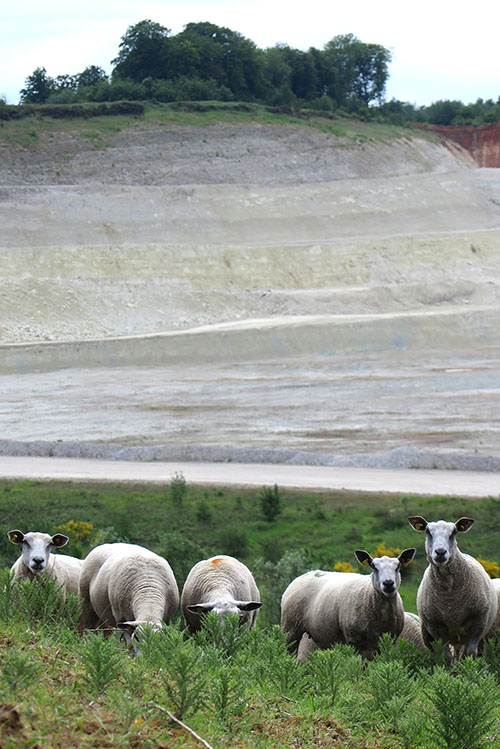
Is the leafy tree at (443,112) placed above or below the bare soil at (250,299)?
above

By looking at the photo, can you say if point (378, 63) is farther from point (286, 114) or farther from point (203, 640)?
point (203, 640)

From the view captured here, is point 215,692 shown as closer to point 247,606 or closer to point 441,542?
point 247,606

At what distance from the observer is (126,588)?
12898 millimetres

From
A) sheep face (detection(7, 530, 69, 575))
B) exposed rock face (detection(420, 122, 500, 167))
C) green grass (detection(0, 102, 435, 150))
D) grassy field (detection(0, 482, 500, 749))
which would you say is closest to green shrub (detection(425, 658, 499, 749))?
grassy field (detection(0, 482, 500, 749))

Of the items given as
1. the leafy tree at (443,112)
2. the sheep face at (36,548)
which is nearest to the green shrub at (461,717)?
the sheep face at (36,548)

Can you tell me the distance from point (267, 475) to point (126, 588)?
17061 mm

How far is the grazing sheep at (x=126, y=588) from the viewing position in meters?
12.5

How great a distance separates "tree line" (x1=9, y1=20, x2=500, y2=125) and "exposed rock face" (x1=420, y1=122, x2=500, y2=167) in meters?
5.24

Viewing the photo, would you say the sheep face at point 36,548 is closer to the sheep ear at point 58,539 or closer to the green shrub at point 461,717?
the sheep ear at point 58,539

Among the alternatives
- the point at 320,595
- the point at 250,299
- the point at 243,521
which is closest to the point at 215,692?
the point at 320,595

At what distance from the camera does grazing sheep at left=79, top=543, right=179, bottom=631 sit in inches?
492

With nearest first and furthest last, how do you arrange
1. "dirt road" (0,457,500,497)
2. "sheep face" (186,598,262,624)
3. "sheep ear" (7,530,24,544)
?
"sheep face" (186,598,262,624) < "sheep ear" (7,530,24,544) < "dirt road" (0,457,500,497)

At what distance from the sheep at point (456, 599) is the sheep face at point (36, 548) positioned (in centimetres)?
468

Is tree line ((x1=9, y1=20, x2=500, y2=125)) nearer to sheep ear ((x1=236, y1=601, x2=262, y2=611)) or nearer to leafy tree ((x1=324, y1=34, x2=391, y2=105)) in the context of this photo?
leafy tree ((x1=324, y1=34, x2=391, y2=105))
